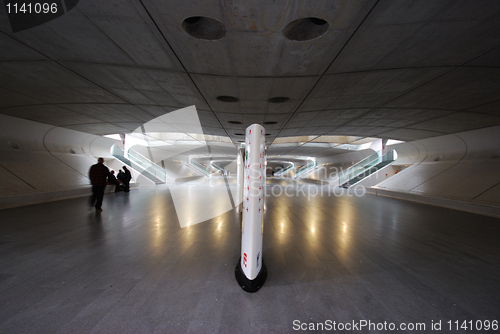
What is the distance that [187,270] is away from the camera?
352 cm

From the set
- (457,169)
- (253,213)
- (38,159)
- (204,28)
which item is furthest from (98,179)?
(457,169)

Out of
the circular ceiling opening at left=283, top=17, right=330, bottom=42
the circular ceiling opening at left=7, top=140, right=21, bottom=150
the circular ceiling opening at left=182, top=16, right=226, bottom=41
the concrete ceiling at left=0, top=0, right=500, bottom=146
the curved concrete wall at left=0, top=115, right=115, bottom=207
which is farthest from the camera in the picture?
the circular ceiling opening at left=7, top=140, right=21, bottom=150

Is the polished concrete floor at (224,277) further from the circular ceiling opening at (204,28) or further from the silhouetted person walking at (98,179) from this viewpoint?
the circular ceiling opening at (204,28)

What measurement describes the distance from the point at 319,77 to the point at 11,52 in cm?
661

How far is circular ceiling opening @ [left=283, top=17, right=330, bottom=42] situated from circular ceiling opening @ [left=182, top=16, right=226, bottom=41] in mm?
1130

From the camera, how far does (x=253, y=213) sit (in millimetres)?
3021

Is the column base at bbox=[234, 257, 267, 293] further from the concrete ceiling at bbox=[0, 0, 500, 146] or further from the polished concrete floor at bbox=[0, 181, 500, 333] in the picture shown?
the concrete ceiling at bbox=[0, 0, 500, 146]

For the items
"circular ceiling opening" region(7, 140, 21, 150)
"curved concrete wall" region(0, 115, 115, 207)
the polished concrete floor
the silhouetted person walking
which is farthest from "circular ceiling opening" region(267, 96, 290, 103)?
"circular ceiling opening" region(7, 140, 21, 150)

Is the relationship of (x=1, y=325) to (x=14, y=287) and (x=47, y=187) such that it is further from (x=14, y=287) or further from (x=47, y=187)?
(x=47, y=187)

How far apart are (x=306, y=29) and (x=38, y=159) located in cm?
1422

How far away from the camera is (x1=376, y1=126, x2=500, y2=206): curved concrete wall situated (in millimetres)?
9922

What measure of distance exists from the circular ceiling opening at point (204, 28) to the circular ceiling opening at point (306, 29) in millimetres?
1130

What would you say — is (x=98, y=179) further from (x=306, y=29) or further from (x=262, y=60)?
(x=306, y=29)

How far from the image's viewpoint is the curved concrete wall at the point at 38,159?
890cm
